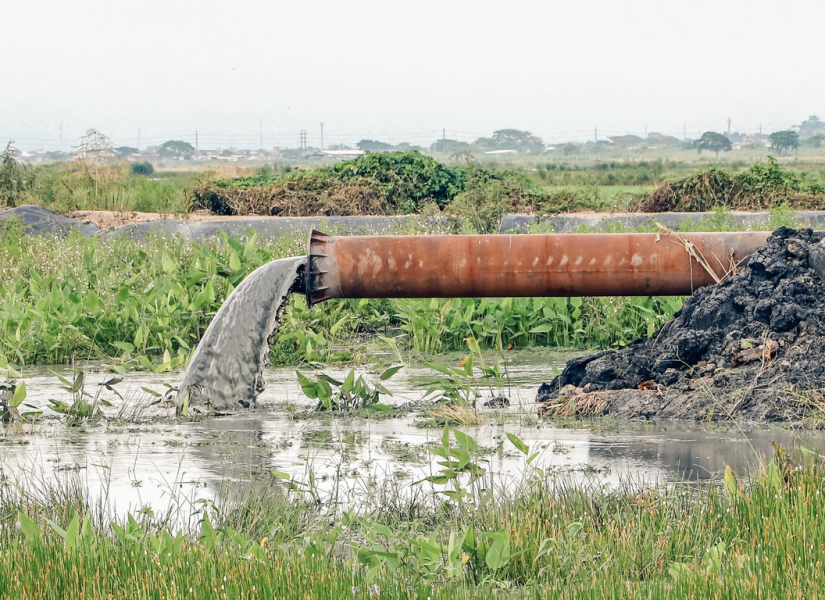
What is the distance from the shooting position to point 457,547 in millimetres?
3422

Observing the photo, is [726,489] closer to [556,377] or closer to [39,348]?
[556,377]

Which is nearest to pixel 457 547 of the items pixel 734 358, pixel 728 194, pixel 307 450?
pixel 307 450

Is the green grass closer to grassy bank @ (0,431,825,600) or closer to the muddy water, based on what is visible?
the muddy water

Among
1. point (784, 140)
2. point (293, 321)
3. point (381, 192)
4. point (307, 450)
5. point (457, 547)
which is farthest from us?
point (784, 140)

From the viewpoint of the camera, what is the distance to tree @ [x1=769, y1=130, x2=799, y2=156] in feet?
286

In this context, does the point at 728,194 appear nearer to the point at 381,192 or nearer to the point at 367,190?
the point at 381,192

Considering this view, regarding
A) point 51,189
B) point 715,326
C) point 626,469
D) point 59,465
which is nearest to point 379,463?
point 626,469

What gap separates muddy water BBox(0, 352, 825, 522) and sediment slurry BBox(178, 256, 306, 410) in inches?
8.8

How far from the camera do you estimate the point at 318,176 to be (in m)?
24.9

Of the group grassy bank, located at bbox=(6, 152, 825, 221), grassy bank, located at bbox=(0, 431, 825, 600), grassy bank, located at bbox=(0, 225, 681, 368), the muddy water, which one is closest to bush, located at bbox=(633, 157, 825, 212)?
grassy bank, located at bbox=(6, 152, 825, 221)

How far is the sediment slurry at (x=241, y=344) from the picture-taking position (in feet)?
23.4

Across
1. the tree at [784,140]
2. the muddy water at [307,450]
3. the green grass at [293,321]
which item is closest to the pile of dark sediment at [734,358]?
the muddy water at [307,450]

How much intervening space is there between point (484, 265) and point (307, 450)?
78.8 inches

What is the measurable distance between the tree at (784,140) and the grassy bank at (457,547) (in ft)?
290
